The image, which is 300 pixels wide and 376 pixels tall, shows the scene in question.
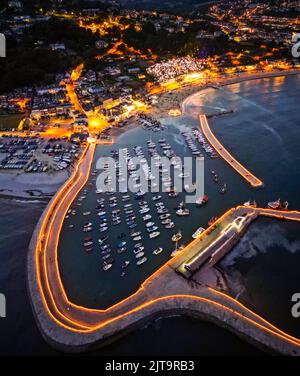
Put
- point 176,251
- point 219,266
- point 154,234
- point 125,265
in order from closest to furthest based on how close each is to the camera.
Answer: point 219,266
point 125,265
point 176,251
point 154,234

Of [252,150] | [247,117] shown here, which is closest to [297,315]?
[252,150]

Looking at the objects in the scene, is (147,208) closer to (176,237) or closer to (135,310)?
(176,237)

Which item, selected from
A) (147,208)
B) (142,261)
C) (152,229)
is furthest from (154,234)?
(147,208)

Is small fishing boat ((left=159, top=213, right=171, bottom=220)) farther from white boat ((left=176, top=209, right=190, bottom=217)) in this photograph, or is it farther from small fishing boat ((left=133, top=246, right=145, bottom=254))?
small fishing boat ((left=133, top=246, right=145, bottom=254))

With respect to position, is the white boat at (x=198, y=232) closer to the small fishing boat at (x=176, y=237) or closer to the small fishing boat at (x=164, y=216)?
the small fishing boat at (x=176, y=237)

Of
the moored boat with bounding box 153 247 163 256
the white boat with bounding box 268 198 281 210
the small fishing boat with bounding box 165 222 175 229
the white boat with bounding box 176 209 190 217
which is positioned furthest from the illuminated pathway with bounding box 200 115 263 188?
the moored boat with bounding box 153 247 163 256

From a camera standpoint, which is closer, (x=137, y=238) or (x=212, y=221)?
(x=137, y=238)
